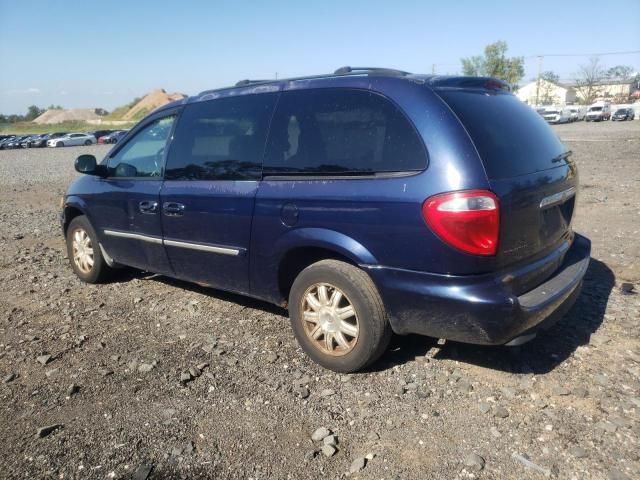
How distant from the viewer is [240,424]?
2.94 metres

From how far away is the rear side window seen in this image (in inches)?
120

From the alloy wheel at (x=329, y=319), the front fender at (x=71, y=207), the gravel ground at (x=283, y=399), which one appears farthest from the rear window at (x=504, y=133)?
the front fender at (x=71, y=207)

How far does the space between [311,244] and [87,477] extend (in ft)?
5.75

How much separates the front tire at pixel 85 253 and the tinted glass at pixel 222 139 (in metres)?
1.54

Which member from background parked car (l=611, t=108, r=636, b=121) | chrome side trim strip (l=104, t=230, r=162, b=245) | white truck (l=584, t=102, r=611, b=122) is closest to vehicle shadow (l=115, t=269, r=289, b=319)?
chrome side trim strip (l=104, t=230, r=162, b=245)

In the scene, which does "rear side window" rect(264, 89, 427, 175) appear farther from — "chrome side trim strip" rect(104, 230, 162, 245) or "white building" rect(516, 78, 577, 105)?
"white building" rect(516, 78, 577, 105)

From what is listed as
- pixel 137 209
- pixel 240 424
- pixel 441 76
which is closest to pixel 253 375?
pixel 240 424

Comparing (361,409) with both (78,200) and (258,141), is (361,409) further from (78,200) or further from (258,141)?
(78,200)

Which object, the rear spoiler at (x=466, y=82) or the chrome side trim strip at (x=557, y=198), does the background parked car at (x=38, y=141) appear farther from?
the chrome side trim strip at (x=557, y=198)

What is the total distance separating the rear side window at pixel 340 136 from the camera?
9.98 ft

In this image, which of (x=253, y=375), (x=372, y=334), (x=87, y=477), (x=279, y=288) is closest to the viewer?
(x=87, y=477)

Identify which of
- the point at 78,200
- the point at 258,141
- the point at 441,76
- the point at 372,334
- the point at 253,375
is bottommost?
the point at 253,375

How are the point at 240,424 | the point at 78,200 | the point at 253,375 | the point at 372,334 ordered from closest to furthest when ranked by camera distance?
the point at 240,424 < the point at 372,334 < the point at 253,375 < the point at 78,200

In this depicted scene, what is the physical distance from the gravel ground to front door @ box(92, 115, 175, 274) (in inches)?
20.2
